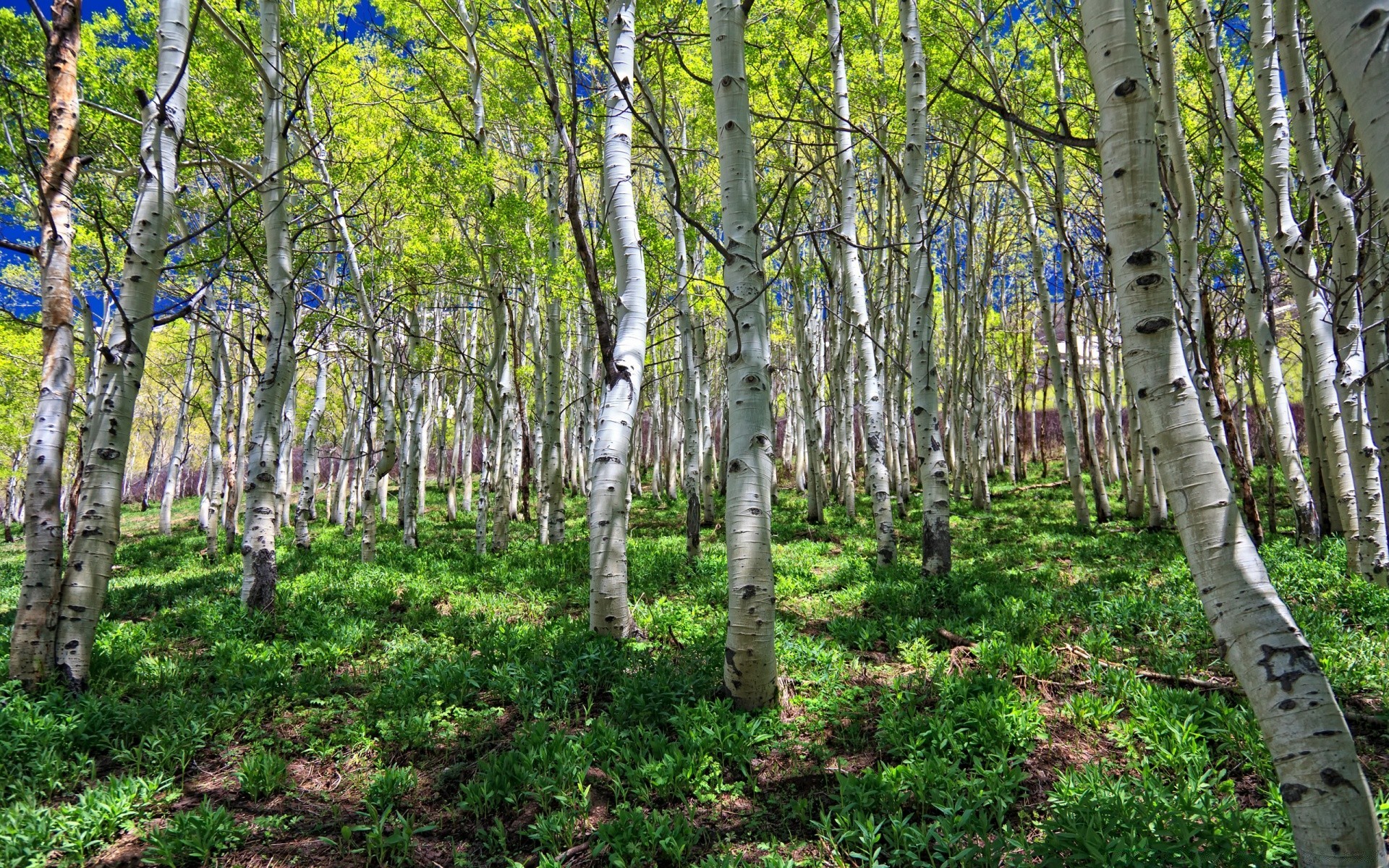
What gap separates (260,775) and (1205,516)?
453 cm

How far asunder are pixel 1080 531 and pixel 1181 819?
890 cm

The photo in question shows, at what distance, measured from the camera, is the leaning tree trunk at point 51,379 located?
12.7 ft

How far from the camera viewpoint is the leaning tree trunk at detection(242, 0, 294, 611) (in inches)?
253

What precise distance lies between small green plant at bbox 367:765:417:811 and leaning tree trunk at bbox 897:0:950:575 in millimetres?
5278

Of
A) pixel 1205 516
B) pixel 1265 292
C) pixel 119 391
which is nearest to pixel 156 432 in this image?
pixel 119 391

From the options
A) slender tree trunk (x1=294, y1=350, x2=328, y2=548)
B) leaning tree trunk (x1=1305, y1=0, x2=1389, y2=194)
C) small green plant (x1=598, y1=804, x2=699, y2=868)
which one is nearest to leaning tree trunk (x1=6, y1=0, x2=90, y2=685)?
small green plant (x1=598, y1=804, x2=699, y2=868)

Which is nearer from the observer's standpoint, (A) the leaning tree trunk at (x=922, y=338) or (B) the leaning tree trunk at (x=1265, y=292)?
(B) the leaning tree trunk at (x=1265, y=292)

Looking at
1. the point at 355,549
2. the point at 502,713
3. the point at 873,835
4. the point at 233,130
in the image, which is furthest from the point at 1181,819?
the point at 233,130

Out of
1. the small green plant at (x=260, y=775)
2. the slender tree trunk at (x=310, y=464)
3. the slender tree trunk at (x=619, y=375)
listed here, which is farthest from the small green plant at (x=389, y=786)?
the slender tree trunk at (x=310, y=464)

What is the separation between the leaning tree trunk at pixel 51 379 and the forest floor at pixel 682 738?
1.06 ft

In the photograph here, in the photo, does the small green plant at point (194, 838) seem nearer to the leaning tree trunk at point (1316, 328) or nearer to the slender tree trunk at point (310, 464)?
the slender tree trunk at point (310, 464)

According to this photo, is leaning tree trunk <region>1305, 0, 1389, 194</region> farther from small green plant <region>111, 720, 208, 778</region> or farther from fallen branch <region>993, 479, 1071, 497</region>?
fallen branch <region>993, 479, 1071, 497</region>

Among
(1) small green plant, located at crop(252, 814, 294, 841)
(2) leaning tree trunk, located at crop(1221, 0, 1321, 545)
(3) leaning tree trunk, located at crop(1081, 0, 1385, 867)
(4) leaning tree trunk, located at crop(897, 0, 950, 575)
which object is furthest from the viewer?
(4) leaning tree trunk, located at crop(897, 0, 950, 575)

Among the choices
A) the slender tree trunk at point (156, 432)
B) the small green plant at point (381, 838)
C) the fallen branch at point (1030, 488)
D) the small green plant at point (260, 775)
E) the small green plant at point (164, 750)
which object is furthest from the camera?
the slender tree trunk at point (156, 432)
